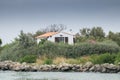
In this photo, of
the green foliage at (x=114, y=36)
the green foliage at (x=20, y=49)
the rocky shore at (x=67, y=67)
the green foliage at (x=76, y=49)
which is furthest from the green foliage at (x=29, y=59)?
the green foliage at (x=114, y=36)

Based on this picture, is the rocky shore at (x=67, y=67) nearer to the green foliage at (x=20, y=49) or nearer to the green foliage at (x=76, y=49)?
the green foliage at (x=20, y=49)

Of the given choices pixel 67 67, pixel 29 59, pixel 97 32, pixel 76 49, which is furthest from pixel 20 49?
pixel 97 32

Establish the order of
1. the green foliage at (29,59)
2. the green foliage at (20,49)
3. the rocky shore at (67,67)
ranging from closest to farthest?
1. the rocky shore at (67,67)
2. the green foliage at (29,59)
3. the green foliage at (20,49)

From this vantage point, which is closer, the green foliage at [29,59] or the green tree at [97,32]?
the green foliage at [29,59]

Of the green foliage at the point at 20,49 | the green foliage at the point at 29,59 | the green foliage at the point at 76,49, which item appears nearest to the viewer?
the green foliage at the point at 29,59

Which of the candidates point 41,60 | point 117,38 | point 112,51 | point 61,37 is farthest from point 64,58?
point 117,38

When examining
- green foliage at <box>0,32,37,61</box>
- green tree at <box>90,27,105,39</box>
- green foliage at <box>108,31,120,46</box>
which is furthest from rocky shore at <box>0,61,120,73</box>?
green tree at <box>90,27,105,39</box>

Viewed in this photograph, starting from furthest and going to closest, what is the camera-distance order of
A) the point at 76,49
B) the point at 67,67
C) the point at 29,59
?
1. the point at 76,49
2. the point at 29,59
3. the point at 67,67

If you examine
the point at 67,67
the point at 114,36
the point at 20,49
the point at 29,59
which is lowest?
the point at 67,67

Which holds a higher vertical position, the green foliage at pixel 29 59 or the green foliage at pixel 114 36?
the green foliage at pixel 114 36

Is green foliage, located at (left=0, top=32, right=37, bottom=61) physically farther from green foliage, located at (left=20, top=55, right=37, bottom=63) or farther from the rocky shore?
the rocky shore

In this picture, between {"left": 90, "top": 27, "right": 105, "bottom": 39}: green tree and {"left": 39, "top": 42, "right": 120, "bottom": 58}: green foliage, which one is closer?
{"left": 39, "top": 42, "right": 120, "bottom": 58}: green foliage

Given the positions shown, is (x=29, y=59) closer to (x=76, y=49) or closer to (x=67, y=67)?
(x=76, y=49)

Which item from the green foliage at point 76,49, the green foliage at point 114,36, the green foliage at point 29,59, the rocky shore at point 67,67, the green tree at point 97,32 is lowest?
the rocky shore at point 67,67
